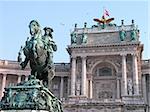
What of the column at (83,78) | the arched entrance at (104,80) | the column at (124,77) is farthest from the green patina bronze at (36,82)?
the arched entrance at (104,80)

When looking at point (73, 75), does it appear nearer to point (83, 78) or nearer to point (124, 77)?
point (83, 78)

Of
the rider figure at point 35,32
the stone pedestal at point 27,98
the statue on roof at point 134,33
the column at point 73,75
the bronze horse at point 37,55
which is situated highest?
the statue on roof at point 134,33

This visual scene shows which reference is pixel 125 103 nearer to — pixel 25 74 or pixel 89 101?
pixel 89 101

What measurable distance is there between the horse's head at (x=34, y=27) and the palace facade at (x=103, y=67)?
3560cm

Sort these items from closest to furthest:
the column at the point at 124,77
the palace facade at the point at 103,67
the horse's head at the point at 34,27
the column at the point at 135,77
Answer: the horse's head at the point at 34,27 → the column at the point at 135,77 → the column at the point at 124,77 → the palace facade at the point at 103,67

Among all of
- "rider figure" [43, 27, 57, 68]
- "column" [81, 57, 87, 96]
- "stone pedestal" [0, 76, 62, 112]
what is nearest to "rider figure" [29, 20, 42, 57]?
"rider figure" [43, 27, 57, 68]

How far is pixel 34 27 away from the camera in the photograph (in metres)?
9.69

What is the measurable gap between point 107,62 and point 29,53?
41.1 m

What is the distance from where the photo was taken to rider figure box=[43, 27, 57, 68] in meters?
9.75

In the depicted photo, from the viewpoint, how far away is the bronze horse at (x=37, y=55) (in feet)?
30.5

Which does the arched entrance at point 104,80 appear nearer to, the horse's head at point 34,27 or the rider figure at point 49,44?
the rider figure at point 49,44

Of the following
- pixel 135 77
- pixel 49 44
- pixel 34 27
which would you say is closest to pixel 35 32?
pixel 34 27

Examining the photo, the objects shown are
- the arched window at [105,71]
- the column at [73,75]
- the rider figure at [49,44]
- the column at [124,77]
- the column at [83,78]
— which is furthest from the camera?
the arched window at [105,71]

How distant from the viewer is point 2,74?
5172 cm
